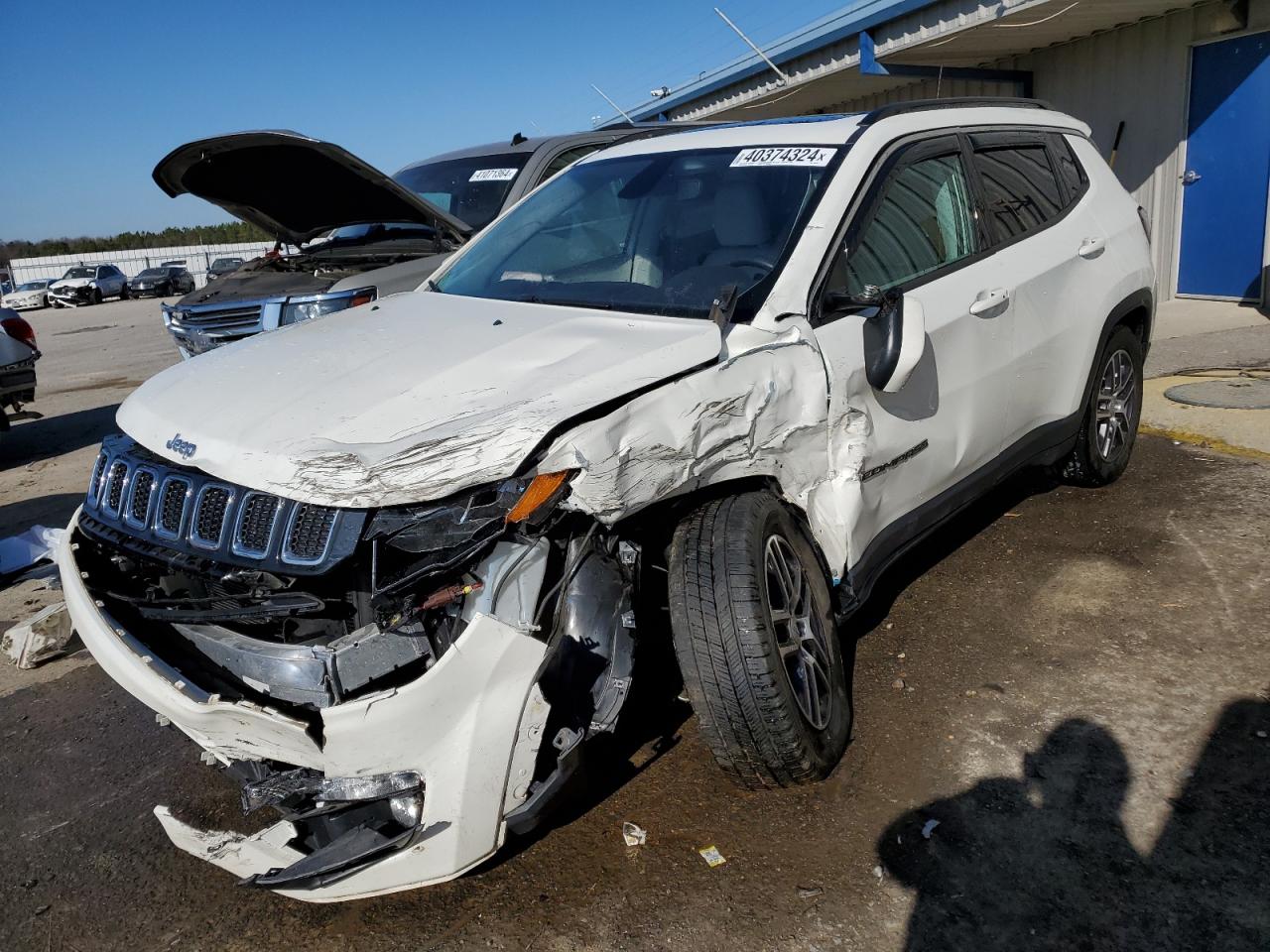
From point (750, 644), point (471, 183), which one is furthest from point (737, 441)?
point (471, 183)

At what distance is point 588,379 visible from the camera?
2523 millimetres

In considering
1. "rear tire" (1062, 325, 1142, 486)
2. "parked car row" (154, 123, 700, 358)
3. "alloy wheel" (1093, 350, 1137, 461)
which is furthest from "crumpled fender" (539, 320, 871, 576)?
"parked car row" (154, 123, 700, 358)

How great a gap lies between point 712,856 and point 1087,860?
0.95 meters

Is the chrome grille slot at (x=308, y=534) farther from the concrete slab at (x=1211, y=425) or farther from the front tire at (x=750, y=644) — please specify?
the concrete slab at (x=1211, y=425)

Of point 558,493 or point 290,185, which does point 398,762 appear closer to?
point 558,493

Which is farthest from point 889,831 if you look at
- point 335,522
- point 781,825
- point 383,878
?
point 335,522

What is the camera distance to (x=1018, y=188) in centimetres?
420

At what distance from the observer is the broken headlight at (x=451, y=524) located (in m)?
2.31

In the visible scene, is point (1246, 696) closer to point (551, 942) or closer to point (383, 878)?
point (551, 942)

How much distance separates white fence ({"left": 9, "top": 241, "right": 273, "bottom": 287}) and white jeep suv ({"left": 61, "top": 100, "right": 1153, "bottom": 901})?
52.4m

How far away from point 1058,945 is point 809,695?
86cm

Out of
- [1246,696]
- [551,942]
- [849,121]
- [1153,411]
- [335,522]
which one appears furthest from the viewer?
[1153,411]

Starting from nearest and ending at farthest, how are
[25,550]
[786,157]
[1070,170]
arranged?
[786,157], [1070,170], [25,550]

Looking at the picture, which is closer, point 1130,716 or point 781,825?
point 781,825
